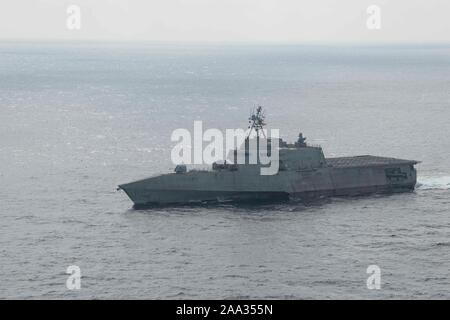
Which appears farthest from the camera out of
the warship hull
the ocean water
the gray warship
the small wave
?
the small wave

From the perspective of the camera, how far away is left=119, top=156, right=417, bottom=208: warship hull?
81812mm

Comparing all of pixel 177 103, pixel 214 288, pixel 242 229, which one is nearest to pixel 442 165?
pixel 242 229

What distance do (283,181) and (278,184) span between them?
0.63 metres

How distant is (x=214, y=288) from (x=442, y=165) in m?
52.5

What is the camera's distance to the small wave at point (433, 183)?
8962 cm

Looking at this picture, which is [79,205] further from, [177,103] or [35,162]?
[177,103]

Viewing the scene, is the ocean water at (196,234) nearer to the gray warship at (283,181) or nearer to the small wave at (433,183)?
the small wave at (433,183)

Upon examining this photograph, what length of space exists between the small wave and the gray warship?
150 cm

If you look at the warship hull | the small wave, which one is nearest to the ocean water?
the small wave

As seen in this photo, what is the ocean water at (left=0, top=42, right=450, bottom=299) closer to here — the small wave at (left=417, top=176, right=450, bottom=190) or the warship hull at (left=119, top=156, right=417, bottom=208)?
the small wave at (left=417, top=176, right=450, bottom=190)

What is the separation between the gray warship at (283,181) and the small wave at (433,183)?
4.92ft

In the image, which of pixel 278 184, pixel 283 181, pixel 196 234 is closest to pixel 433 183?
pixel 283 181

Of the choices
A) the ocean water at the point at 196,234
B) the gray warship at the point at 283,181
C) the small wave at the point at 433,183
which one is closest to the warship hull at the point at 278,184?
the gray warship at the point at 283,181
